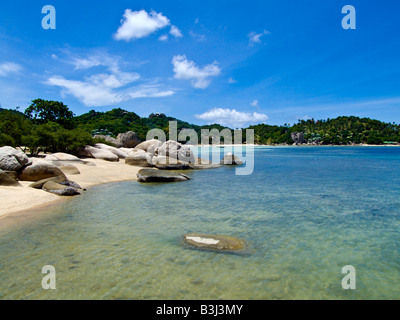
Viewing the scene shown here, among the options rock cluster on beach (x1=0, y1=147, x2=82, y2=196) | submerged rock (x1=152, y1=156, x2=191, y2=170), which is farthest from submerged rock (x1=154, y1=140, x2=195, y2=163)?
rock cluster on beach (x1=0, y1=147, x2=82, y2=196)

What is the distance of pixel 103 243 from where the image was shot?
22.4 ft

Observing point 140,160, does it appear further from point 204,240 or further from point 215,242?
point 215,242

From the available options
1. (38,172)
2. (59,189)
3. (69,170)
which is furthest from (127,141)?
(59,189)

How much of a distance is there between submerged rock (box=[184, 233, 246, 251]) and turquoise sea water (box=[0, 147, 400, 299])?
0.33m

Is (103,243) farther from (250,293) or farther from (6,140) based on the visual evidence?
(6,140)

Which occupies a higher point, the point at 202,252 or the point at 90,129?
the point at 90,129

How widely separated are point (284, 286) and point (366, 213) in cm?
711

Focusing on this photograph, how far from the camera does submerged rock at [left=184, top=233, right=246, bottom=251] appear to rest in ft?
21.8

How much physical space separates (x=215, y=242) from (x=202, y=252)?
596 millimetres

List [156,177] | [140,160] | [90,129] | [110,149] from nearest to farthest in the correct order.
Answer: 1. [156,177]
2. [140,160]
3. [110,149]
4. [90,129]

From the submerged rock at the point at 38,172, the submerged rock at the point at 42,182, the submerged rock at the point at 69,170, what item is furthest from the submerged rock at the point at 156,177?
the submerged rock at the point at 38,172

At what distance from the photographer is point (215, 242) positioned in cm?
682

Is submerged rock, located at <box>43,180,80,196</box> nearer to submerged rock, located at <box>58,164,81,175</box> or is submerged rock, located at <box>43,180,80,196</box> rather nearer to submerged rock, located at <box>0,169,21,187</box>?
submerged rock, located at <box>0,169,21,187</box>
